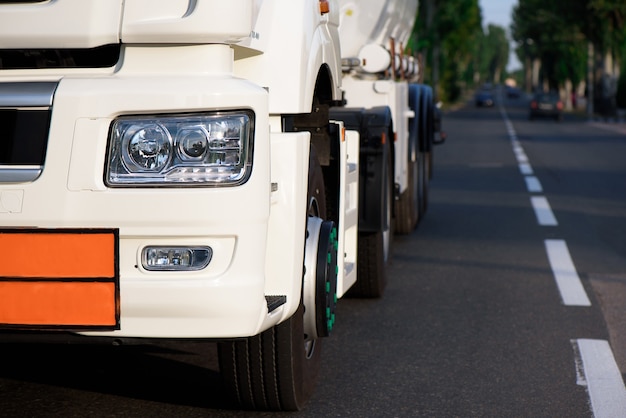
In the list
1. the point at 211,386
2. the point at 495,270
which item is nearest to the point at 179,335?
the point at 211,386

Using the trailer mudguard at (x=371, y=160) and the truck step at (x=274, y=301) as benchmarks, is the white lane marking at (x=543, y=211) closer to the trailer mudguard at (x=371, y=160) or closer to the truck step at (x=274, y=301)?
the trailer mudguard at (x=371, y=160)

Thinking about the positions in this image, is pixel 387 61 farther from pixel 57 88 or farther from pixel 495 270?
pixel 57 88

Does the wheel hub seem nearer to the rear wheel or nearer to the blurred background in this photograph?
the rear wheel

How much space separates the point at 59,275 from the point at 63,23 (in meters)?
0.78

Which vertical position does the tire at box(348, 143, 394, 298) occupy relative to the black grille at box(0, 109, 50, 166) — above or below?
below

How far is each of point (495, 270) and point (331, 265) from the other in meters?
4.31

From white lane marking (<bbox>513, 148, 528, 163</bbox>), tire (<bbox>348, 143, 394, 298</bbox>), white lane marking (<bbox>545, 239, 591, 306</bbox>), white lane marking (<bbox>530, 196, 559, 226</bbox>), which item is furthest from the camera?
white lane marking (<bbox>513, 148, 528, 163</bbox>)

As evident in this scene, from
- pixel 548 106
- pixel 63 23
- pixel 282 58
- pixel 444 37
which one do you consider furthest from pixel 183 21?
pixel 444 37

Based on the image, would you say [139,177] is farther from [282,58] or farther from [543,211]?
[543,211]

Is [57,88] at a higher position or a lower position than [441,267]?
higher

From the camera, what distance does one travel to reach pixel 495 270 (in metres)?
8.86

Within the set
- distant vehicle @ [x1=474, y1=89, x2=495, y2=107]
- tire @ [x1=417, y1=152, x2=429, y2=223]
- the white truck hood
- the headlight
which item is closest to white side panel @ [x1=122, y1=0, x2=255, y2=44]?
the white truck hood

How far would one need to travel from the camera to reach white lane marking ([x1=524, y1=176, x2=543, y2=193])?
16195 millimetres

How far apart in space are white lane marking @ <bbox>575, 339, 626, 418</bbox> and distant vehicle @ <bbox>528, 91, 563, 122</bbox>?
168 feet
